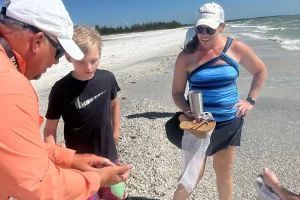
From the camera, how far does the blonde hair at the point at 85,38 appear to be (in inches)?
116

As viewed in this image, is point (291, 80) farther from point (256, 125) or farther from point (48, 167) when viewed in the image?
point (48, 167)

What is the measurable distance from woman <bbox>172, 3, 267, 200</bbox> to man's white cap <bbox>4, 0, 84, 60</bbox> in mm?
1591

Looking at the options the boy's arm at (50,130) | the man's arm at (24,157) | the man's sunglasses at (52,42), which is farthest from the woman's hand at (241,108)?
the man's arm at (24,157)

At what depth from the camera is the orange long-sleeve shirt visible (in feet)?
4.48

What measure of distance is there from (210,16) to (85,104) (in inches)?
51.4

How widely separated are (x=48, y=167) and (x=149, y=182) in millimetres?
2640

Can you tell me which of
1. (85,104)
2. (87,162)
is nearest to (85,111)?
(85,104)

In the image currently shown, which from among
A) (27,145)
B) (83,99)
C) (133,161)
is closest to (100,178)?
(27,145)

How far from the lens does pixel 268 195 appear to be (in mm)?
2953

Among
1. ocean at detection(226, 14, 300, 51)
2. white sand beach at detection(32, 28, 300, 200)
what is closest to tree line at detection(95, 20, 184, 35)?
ocean at detection(226, 14, 300, 51)

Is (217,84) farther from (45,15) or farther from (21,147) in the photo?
(21,147)

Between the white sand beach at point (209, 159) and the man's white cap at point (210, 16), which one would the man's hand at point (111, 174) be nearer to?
the man's white cap at point (210, 16)

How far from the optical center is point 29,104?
1440 mm

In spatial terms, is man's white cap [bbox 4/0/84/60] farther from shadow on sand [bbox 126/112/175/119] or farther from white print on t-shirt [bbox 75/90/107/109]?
shadow on sand [bbox 126/112/175/119]
